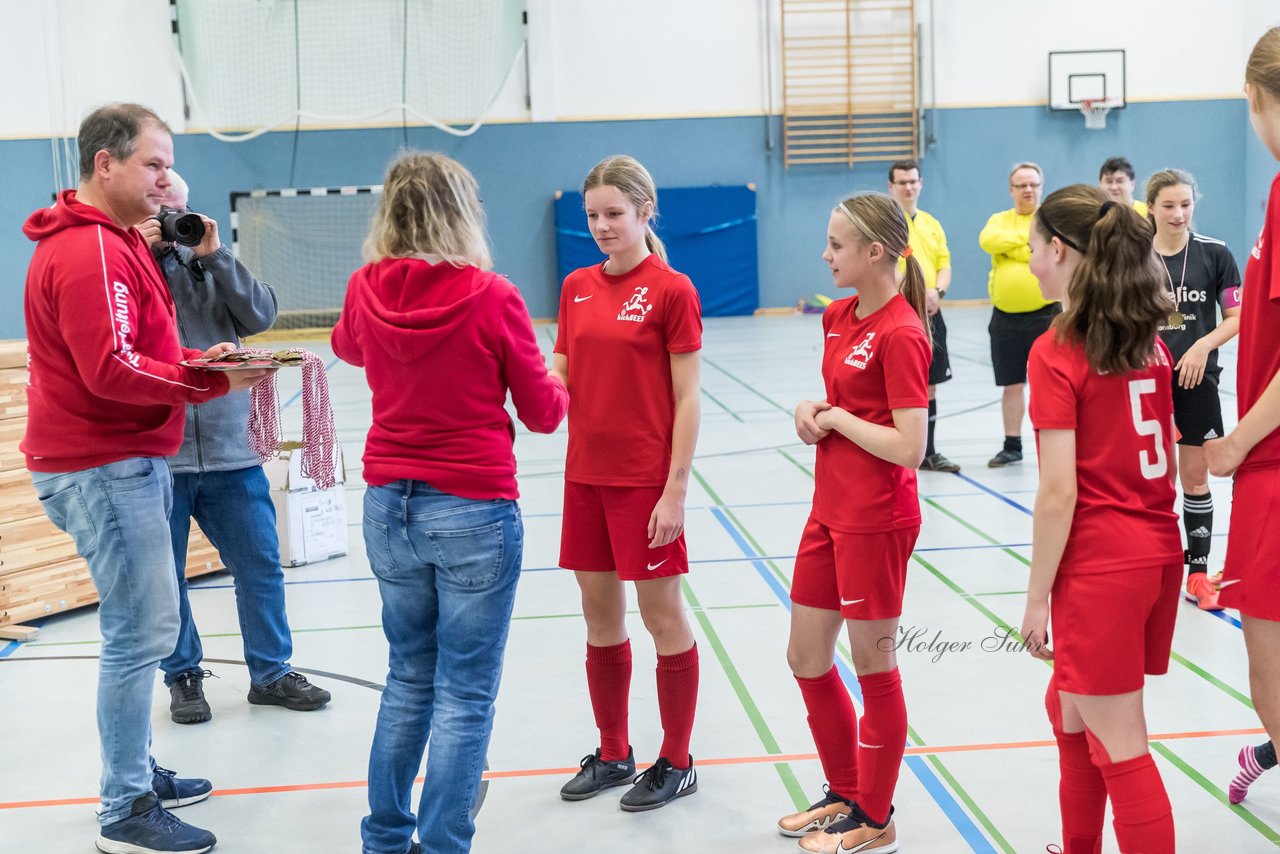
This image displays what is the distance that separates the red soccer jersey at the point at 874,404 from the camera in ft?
8.19

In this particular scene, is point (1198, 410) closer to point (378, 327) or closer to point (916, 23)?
point (378, 327)

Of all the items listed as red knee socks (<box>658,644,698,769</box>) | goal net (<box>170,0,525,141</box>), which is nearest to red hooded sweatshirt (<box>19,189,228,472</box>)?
red knee socks (<box>658,644,698,769</box>)

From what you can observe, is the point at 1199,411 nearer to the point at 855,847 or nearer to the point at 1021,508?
the point at 1021,508

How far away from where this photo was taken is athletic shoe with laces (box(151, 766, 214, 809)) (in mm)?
3039

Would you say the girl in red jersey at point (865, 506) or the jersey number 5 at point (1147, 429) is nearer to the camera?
the jersey number 5 at point (1147, 429)

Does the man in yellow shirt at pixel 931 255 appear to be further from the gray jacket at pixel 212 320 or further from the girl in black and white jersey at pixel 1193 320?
the gray jacket at pixel 212 320

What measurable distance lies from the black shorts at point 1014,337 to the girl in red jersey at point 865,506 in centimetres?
407

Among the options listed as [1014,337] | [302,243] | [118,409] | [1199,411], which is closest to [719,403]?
[1014,337]

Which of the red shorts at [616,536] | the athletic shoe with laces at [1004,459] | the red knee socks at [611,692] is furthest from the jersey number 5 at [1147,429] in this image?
the athletic shoe with laces at [1004,459]

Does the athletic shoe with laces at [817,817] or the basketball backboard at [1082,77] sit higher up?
the basketball backboard at [1082,77]

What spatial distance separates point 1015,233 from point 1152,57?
34.8ft

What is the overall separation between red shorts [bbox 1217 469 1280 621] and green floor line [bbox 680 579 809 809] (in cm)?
121

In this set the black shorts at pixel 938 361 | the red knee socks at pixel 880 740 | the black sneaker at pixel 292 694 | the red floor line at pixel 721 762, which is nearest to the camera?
the red knee socks at pixel 880 740

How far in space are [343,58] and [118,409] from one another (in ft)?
42.7
